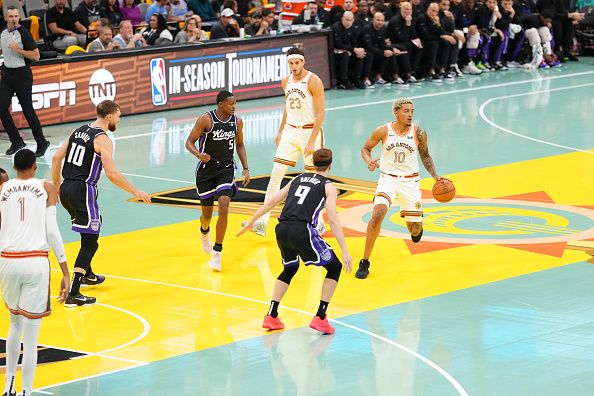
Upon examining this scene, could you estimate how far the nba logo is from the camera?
2461 cm

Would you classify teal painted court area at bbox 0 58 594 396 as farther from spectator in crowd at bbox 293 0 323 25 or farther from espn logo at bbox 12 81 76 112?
spectator in crowd at bbox 293 0 323 25

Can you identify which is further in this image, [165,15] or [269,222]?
[165,15]

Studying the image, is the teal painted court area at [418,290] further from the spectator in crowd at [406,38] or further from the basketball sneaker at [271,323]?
the spectator in crowd at [406,38]

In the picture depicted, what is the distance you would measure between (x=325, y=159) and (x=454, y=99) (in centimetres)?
1580

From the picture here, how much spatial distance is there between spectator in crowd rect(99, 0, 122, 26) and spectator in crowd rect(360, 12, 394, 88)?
5772 mm

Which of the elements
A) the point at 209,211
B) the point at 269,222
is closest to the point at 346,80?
the point at 269,222

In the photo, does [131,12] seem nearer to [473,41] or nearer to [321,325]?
[473,41]

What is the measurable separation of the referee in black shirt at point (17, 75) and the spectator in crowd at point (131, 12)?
7.08 meters

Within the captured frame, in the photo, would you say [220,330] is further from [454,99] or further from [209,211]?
[454,99]

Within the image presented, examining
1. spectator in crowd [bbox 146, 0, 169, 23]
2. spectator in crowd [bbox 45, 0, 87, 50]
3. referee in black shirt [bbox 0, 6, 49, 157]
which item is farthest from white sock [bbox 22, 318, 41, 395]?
spectator in crowd [bbox 146, 0, 169, 23]

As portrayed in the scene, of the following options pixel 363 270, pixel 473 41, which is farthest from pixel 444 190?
pixel 473 41

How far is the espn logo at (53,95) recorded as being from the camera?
74.3ft

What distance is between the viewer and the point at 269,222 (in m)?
15.9

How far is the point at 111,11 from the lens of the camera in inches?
1046
